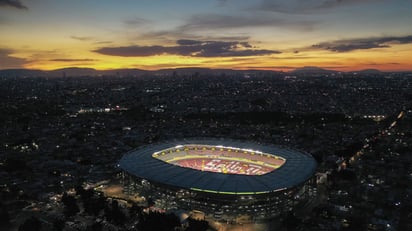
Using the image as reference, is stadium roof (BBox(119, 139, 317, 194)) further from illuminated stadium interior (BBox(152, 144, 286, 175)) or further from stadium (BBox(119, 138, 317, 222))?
illuminated stadium interior (BBox(152, 144, 286, 175))

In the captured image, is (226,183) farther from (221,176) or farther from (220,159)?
(220,159)

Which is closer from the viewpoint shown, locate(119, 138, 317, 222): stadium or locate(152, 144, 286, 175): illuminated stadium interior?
locate(119, 138, 317, 222): stadium

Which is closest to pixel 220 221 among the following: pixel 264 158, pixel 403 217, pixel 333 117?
pixel 264 158

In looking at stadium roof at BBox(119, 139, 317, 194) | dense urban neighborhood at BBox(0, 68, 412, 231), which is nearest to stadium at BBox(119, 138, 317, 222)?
stadium roof at BBox(119, 139, 317, 194)

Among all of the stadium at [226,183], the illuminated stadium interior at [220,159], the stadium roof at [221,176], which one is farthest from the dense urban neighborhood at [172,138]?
the illuminated stadium interior at [220,159]

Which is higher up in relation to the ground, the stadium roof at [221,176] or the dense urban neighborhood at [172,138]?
the stadium roof at [221,176]

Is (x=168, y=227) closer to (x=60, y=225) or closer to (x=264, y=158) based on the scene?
(x=60, y=225)

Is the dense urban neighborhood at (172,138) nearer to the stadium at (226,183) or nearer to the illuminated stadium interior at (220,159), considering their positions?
the stadium at (226,183)

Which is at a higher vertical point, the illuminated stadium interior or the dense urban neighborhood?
the illuminated stadium interior
